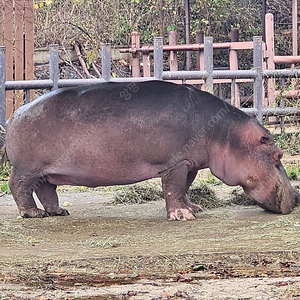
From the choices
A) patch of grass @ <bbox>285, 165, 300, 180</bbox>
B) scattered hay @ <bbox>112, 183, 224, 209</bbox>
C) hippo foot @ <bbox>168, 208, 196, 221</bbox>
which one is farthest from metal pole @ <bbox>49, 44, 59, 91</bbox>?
hippo foot @ <bbox>168, 208, 196, 221</bbox>

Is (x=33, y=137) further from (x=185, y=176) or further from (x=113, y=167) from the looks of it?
(x=185, y=176)

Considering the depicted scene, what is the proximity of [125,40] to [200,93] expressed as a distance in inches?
443

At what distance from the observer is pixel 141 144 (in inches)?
245

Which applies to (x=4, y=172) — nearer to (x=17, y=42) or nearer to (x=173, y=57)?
(x=17, y=42)

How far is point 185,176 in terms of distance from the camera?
630 centimetres

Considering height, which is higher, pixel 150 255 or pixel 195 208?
pixel 150 255

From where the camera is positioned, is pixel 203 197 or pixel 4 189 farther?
pixel 4 189

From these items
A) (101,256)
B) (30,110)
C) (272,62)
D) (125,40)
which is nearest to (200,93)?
(30,110)

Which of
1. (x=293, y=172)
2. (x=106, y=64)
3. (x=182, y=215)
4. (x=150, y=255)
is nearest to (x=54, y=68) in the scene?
(x=106, y=64)

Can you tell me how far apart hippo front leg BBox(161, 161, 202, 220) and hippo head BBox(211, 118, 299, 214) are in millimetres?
314

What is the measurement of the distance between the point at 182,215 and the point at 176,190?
20 cm

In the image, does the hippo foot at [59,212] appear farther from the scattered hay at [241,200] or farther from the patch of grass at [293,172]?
the patch of grass at [293,172]

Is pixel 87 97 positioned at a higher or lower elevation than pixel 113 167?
higher

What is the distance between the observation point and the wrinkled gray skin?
6238 mm
